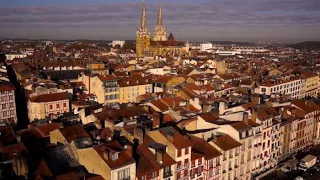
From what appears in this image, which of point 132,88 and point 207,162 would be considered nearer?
point 207,162

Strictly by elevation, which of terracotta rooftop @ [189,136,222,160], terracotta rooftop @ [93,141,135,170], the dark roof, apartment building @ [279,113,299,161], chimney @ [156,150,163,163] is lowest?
apartment building @ [279,113,299,161]

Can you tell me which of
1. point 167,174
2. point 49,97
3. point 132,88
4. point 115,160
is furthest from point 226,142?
point 132,88

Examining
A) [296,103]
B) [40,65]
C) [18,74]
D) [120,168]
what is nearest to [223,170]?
[120,168]

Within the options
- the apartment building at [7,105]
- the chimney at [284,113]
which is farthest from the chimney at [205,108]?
the apartment building at [7,105]

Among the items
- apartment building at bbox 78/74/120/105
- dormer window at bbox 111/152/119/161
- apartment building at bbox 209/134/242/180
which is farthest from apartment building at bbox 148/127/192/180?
Answer: apartment building at bbox 78/74/120/105

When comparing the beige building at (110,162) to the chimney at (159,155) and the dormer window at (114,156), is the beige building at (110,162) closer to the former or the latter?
the dormer window at (114,156)

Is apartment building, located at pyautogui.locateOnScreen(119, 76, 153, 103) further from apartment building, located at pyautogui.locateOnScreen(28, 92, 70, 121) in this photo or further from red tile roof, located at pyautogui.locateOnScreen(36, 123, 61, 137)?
red tile roof, located at pyautogui.locateOnScreen(36, 123, 61, 137)

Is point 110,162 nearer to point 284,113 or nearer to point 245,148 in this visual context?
point 245,148
